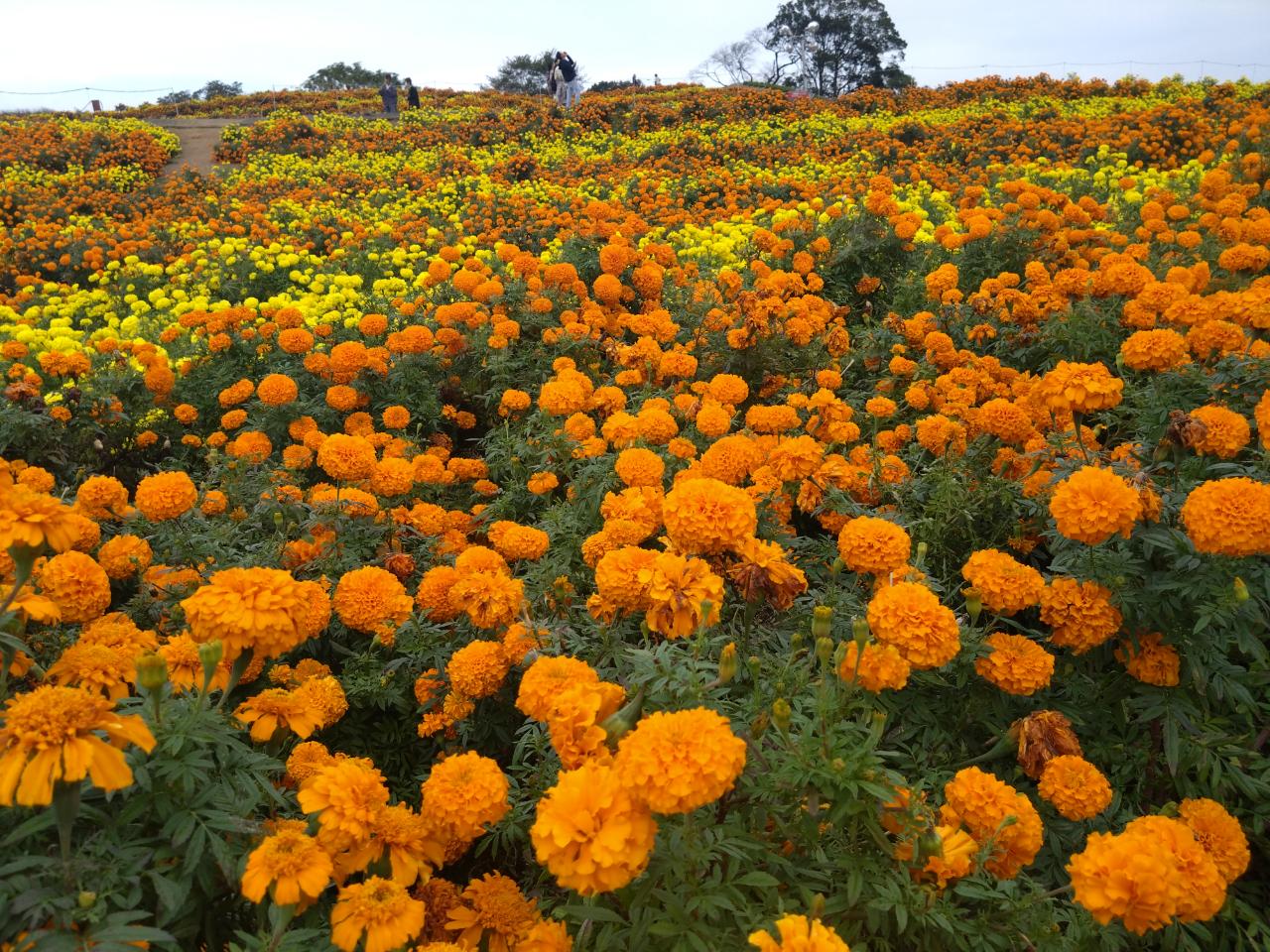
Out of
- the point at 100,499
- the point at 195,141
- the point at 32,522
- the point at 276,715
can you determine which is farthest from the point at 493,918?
the point at 195,141

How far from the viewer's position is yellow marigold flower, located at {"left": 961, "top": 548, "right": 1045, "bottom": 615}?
2.11 metres

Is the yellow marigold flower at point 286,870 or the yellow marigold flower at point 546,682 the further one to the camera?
the yellow marigold flower at point 546,682

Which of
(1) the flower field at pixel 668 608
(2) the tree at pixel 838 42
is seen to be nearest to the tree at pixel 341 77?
(2) the tree at pixel 838 42

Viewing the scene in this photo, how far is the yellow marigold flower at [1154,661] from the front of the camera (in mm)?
2111

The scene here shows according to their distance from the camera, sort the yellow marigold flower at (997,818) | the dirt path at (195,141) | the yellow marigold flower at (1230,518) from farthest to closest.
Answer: the dirt path at (195,141) → the yellow marigold flower at (1230,518) → the yellow marigold flower at (997,818)

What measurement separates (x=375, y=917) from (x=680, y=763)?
26.2 inches

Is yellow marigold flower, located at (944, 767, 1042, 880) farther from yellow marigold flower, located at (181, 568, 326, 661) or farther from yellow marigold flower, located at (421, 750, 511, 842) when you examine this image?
yellow marigold flower, located at (181, 568, 326, 661)

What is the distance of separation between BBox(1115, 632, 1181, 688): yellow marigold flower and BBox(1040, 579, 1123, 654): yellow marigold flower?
0.37 feet

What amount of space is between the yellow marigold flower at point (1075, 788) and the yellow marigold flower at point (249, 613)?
5.89ft

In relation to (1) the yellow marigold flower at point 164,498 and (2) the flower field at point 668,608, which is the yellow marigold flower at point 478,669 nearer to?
(2) the flower field at point 668,608

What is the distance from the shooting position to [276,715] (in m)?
1.78

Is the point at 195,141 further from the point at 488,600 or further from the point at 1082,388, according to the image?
the point at 1082,388

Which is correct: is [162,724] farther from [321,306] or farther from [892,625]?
[321,306]

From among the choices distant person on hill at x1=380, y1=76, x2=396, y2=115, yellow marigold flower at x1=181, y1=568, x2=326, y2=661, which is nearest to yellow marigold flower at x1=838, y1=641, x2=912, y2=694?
yellow marigold flower at x1=181, y1=568, x2=326, y2=661
